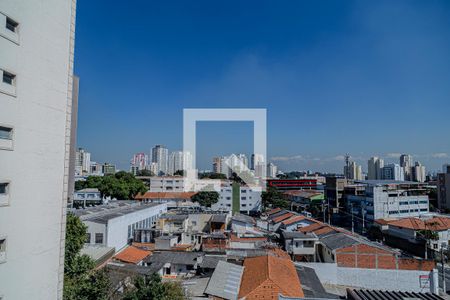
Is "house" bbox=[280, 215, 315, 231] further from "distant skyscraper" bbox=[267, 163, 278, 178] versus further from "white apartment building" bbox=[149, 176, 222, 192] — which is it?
"distant skyscraper" bbox=[267, 163, 278, 178]

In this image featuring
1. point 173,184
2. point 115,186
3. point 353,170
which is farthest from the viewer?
point 353,170

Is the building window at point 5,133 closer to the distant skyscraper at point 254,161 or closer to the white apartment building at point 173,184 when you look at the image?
the white apartment building at point 173,184

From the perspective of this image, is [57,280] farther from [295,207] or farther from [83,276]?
[295,207]

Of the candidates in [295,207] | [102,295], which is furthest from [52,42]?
[295,207]

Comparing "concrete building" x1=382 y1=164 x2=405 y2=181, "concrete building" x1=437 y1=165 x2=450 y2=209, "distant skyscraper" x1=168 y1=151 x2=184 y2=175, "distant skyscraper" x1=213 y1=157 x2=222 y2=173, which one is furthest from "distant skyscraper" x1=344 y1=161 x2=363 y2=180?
"distant skyscraper" x1=168 y1=151 x2=184 y2=175

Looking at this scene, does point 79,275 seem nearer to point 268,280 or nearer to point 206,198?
point 268,280

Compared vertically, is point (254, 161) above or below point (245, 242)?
above

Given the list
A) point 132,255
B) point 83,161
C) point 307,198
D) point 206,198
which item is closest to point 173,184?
point 206,198
